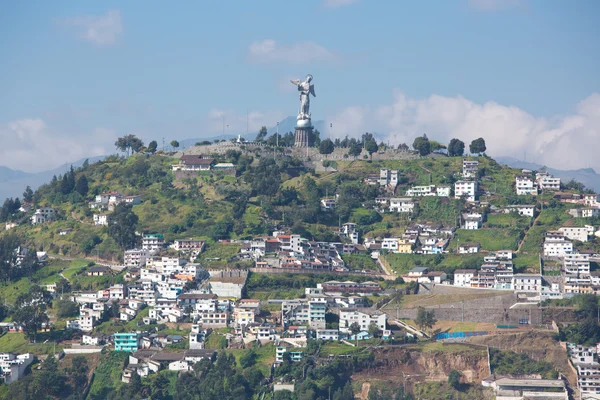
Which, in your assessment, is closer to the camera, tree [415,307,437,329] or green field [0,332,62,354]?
tree [415,307,437,329]

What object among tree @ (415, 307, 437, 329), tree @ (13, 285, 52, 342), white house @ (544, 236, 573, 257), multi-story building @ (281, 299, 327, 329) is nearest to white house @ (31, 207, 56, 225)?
tree @ (13, 285, 52, 342)

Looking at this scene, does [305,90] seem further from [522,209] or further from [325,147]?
[522,209]

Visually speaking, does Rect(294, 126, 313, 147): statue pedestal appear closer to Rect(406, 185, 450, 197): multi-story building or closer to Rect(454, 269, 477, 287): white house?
Rect(406, 185, 450, 197): multi-story building

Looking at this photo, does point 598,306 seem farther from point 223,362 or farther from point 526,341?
point 223,362

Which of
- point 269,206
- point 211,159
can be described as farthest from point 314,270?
point 211,159

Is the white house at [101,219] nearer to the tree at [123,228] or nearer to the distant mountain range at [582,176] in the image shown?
the tree at [123,228]

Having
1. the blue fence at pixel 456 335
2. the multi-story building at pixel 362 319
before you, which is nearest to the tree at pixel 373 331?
the multi-story building at pixel 362 319
